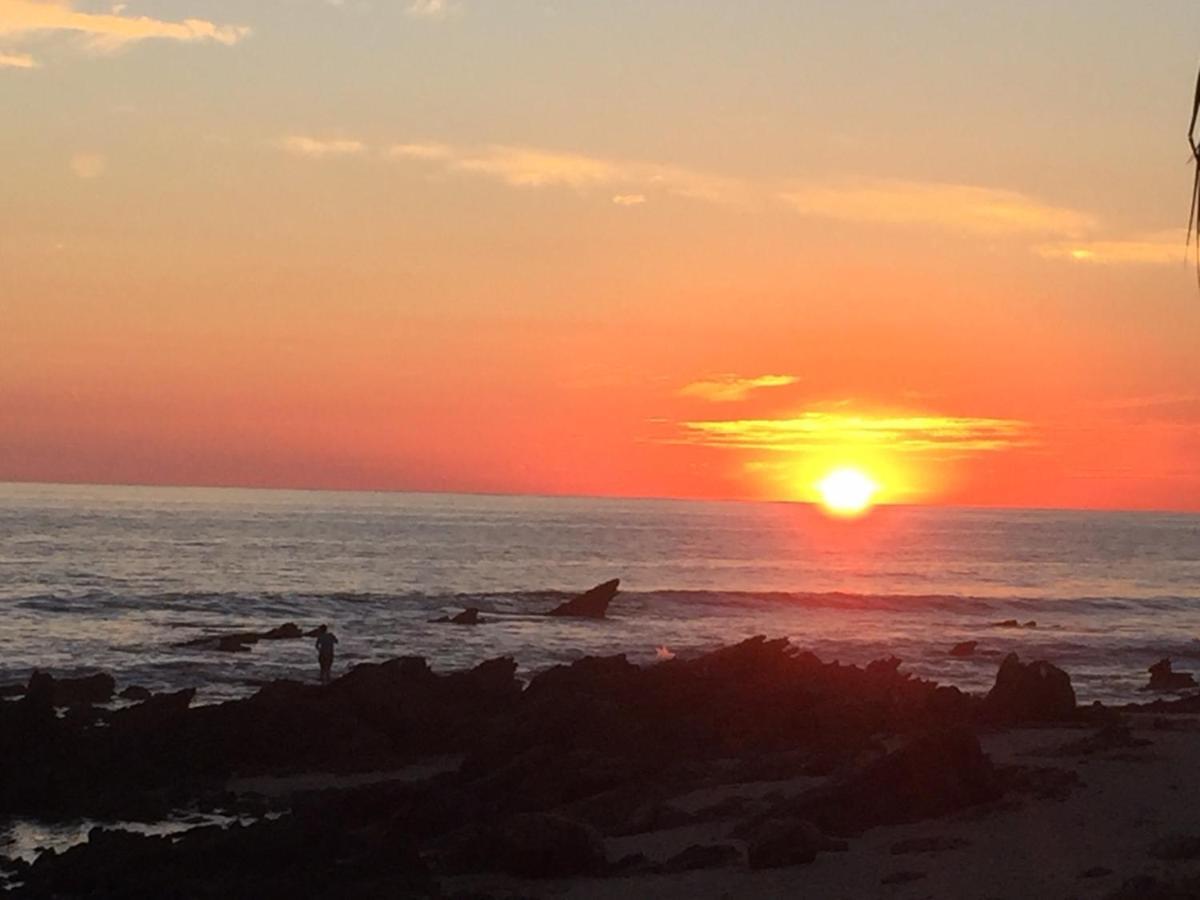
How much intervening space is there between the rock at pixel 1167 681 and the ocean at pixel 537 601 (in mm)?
958

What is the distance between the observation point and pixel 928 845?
15.5 m

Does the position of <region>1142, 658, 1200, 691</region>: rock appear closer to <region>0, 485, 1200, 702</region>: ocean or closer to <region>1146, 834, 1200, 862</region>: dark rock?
<region>0, 485, 1200, 702</region>: ocean

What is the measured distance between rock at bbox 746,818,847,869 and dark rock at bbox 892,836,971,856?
→ 0.64 meters

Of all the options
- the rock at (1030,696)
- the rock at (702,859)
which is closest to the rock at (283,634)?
the rock at (1030,696)

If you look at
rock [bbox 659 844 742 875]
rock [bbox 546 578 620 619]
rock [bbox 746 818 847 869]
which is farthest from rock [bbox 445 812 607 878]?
rock [bbox 546 578 620 619]

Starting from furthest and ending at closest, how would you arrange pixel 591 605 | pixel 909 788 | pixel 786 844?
pixel 591 605
pixel 909 788
pixel 786 844

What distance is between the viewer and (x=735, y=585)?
92.1 meters

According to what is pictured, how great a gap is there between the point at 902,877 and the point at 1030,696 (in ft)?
42.3

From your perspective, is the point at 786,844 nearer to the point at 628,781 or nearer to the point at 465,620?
the point at 628,781

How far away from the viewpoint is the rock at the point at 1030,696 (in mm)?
26016

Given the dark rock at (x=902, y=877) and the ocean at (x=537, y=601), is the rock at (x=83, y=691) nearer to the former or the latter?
the ocean at (x=537, y=601)

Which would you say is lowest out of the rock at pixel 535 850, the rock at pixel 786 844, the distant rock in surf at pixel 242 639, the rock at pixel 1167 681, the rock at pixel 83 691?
the distant rock in surf at pixel 242 639

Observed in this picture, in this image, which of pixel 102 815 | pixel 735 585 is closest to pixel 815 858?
pixel 102 815

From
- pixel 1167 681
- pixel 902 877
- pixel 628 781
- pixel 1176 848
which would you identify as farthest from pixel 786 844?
pixel 1167 681
